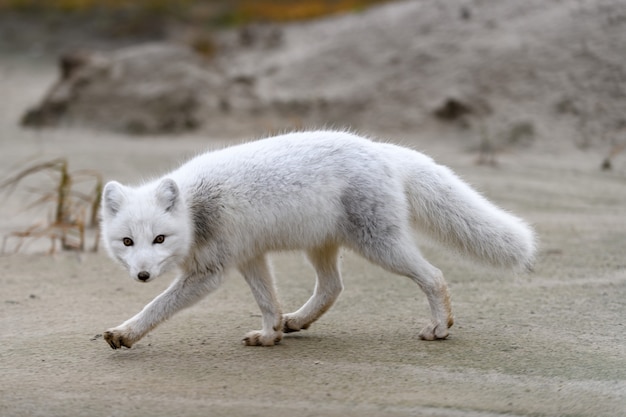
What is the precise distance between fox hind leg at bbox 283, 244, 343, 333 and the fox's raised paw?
0.80 meters

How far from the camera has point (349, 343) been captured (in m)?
4.05

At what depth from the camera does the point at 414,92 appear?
10242 millimetres

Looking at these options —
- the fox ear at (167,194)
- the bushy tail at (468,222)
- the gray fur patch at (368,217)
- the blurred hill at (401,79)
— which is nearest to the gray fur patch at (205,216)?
the fox ear at (167,194)

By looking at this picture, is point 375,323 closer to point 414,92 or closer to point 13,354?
point 13,354

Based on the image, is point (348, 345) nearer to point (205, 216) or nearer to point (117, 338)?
point (205, 216)

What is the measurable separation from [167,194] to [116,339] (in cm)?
68

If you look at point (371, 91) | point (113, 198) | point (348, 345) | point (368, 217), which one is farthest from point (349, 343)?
point (371, 91)

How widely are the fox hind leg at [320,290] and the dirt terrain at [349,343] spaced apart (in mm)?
84

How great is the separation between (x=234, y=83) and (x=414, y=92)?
256 centimetres

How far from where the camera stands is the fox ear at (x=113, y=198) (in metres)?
3.93

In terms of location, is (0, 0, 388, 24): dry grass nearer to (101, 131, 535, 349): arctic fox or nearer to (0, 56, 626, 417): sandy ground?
(0, 56, 626, 417): sandy ground

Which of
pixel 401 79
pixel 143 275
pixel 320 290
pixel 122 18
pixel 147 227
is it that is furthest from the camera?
pixel 122 18

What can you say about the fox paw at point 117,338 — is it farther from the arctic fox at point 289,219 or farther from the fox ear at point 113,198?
the fox ear at point 113,198

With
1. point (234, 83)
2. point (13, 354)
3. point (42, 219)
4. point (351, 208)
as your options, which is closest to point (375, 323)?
point (351, 208)
